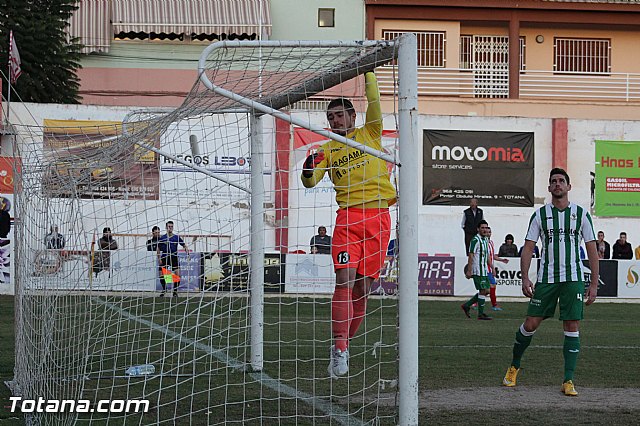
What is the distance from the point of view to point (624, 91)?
116 ft

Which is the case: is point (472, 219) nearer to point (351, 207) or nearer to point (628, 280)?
point (628, 280)

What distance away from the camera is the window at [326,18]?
1446 inches

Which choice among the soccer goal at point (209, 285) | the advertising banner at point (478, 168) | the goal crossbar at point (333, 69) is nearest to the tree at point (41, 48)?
the advertising banner at point (478, 168)

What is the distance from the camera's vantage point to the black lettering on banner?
7406mm

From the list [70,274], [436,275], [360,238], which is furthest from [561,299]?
[436,275]

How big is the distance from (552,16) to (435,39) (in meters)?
4.20

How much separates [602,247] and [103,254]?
21.8 metres

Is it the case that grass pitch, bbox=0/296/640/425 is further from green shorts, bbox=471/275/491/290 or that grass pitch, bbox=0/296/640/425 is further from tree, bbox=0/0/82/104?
tree, bbox=0/0/82/104

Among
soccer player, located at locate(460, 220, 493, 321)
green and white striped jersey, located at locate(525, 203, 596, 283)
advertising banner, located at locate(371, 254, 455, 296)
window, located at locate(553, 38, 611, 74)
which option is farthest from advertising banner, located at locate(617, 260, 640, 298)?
green and white striped jersey, located at locate(525, 203, 596, 283)

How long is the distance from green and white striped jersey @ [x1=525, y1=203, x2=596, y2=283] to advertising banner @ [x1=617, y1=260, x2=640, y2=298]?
16777 millimetres

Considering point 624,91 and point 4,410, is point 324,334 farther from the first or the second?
point 624,91

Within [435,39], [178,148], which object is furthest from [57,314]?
[435,39]

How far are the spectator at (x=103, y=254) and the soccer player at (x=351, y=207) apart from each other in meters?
1.53

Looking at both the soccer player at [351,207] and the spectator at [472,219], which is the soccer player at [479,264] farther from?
the soccer player at [351,207]
